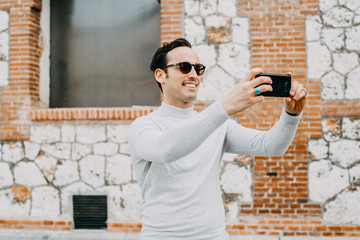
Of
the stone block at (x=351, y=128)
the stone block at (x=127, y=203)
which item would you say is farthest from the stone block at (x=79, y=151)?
the stone block at (x=351, y=128)

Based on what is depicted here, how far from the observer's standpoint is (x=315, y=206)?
410cm

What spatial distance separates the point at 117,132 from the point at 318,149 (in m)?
2.73

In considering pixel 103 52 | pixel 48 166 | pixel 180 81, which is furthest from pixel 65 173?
pixel 180 81

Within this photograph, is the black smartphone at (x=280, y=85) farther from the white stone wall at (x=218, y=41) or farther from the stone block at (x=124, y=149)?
the stone block at (x=124, y=149)

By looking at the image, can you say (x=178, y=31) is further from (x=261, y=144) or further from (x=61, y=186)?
(x=261, y=144)

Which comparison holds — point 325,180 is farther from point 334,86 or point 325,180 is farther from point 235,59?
point 235,59

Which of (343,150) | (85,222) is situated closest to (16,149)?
(85,222)

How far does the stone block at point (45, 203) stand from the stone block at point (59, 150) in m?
0.48

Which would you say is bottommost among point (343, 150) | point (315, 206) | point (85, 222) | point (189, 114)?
point (85, 222)

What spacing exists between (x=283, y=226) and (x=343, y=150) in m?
1.27

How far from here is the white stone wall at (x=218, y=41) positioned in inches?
169

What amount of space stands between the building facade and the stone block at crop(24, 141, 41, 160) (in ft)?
0.05

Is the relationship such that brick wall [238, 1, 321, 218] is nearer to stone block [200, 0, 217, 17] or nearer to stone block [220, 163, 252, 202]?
stone block [220, 163, 252, 202]

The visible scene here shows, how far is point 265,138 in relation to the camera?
1.66 m
